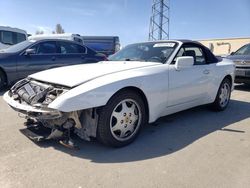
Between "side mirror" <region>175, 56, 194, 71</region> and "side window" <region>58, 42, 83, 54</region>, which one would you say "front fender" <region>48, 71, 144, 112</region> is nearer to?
"side mirror" <region>175, 56, 194, 71</region>

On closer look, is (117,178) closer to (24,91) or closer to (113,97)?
(113,97)

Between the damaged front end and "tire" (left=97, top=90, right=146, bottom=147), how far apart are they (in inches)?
4.8

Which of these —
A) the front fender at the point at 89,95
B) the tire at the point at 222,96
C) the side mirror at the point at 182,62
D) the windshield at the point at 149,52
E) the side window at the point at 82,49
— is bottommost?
the tire at the point at 222,96

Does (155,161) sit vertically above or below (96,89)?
below

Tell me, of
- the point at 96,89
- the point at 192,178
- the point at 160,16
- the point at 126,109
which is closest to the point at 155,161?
the point at 192,178

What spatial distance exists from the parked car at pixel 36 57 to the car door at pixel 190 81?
4310 mm

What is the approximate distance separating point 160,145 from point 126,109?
68 cm

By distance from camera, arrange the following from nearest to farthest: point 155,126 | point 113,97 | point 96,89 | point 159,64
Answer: point 96,89, point 113,97, point 159,64, point 155,126

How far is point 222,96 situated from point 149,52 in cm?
208

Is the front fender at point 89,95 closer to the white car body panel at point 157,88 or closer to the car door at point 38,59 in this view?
the white car body panel at point 157,88

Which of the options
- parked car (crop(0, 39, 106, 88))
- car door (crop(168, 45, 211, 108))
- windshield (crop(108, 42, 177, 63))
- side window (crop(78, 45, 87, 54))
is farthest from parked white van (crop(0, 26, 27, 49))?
car door (crop(168, 45, 211, 108))

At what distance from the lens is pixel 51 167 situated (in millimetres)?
3121

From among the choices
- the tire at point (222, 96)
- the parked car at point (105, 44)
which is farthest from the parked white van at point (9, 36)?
the tire at point (222, 96)

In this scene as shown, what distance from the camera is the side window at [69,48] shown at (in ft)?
27.8
